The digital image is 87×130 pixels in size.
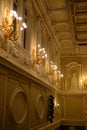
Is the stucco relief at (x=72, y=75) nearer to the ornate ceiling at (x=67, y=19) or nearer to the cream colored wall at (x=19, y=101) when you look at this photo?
the ornate ceiling at (x=67, y=19)

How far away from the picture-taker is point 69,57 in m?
21.7

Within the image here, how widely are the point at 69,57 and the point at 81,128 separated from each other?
6040mm

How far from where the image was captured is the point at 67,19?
46.7 ft

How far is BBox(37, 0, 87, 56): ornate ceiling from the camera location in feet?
41.6

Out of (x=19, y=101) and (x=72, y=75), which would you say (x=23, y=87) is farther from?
(x=72, y=75)

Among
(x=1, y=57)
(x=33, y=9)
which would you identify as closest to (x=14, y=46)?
(x=1, y=57)

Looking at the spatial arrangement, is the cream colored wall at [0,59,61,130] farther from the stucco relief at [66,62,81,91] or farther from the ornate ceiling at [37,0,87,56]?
the stucco relief at [66,62,81,91]

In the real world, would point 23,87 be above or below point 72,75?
below

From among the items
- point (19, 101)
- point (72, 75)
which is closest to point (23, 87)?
point (19, 101)

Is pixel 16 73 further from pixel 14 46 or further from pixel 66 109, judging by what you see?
pixel 66 109

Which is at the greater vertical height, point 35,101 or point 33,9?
point 33,9

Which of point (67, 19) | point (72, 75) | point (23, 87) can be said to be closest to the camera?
point (23, 87)

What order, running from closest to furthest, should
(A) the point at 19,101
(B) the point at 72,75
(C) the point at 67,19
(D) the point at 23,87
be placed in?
(A) the point at 19,101 < (D) the point at 23,87 < (C) the point at 67,19 < (B) the point at 72,75

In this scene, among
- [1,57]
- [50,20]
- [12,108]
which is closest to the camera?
[1,57]
